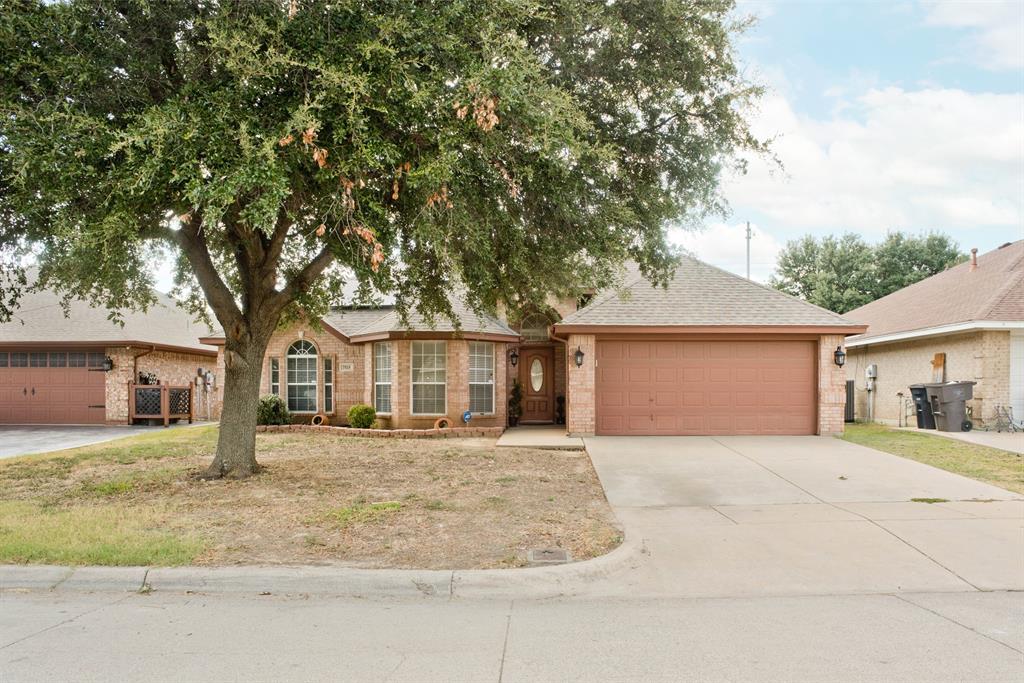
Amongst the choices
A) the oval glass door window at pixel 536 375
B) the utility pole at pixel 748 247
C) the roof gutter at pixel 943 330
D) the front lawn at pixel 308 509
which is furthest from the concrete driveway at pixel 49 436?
the utility pole at pixel 748 247

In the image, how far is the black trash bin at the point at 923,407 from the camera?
1642 cm

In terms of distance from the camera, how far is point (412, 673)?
3.69 metres

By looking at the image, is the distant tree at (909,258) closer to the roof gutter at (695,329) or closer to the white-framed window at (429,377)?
the roof gutter at (695,329)

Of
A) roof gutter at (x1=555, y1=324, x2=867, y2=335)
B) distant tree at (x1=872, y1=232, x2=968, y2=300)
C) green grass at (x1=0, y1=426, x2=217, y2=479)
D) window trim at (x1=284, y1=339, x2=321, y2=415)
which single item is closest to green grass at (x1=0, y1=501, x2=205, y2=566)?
green grass at (x1=0, y1=426, x2=217, y2=479)

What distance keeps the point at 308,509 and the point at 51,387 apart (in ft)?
56.0

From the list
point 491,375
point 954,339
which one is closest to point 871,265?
point 954,339

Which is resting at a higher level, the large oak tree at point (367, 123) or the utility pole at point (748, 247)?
the utility pole at point (748, 247)

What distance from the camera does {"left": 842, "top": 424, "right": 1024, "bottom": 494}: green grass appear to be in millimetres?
9775

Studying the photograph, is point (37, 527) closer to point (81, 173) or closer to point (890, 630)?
point (81, 173)

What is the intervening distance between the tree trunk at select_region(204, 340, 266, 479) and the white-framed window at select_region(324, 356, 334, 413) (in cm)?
848

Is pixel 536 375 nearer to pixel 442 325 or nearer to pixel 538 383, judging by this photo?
pixel 538 383

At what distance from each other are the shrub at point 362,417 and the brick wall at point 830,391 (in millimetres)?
10749

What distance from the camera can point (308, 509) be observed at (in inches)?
301

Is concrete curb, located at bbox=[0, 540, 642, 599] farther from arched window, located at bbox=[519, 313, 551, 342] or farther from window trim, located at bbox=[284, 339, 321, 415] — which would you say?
arched window, located at bbox=[519, 313, 551, 342]
